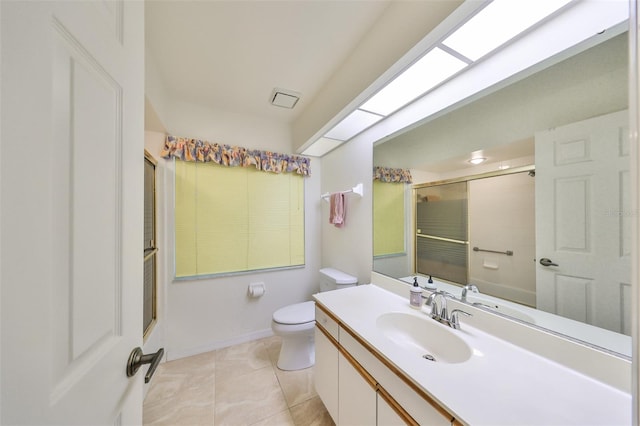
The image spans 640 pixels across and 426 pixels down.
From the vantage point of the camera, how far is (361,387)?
99 centimetres

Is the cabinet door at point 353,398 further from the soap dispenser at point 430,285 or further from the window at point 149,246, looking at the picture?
the window at point 149,246

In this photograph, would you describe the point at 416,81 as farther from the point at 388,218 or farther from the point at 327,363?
the point at 327,363

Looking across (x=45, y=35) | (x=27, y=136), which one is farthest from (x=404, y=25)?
(x=27, y=136)

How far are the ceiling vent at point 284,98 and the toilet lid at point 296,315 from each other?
1.90 m

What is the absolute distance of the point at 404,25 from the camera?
1.04 metres

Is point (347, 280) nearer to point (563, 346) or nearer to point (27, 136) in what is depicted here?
point (563, 346)

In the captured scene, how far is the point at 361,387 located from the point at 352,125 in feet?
5.81

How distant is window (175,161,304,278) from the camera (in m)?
2.02

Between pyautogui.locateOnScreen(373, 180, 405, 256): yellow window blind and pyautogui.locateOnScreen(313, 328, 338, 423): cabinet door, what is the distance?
78 cm

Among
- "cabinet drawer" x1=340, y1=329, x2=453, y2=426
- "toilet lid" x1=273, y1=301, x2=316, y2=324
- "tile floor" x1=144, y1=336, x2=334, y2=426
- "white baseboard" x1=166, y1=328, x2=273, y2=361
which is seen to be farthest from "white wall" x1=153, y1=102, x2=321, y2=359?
"cabinet drawer" x1=340, y1=329, x2=453, y2=426

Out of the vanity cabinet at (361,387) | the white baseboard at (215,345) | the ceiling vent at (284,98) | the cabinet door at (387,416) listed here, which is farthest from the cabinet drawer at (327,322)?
the ceiling vent at (284,98)

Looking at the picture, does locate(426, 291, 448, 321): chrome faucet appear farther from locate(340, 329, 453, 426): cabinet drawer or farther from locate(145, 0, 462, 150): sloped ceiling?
locate(145, 0, 462, 150): sloped ceiling

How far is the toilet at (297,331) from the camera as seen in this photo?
1758 millimetres

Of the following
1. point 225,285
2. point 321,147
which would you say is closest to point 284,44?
point 321,147
